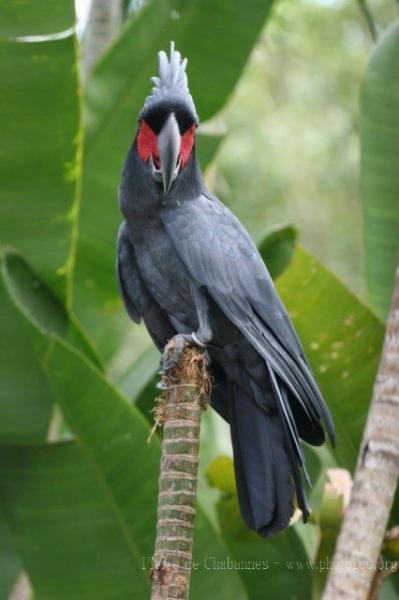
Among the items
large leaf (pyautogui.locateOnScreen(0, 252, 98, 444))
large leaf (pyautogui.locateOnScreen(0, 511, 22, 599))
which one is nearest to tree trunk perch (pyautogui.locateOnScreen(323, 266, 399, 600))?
large leaf (pyautogui.locateOnScreen(0, 252, 98, 444))

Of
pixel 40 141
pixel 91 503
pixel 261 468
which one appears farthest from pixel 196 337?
pixel 40 141

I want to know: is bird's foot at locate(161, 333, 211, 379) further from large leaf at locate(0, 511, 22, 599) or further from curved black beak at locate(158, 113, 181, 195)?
large leaf at locate(0, 511, 22, 599)

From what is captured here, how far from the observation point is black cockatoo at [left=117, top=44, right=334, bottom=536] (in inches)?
104

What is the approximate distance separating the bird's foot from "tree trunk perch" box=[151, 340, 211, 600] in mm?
106

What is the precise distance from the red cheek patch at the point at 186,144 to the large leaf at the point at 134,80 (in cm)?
126

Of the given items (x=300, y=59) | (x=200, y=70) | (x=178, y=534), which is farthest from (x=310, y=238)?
(x=178, y=534)

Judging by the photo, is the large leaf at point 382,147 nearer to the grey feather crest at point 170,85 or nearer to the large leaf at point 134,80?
the large leaf at point 134,80

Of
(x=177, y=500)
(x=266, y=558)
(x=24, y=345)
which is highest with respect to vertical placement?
(x=177, y=500)

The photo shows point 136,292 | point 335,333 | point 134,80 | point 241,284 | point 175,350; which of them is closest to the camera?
point 175,350

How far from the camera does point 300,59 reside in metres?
11.4

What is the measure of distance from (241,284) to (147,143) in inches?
17.7

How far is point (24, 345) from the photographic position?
3.33 meters

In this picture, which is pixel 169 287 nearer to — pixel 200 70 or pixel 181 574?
pixel 181 574

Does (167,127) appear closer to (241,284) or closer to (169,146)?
(169,146)
